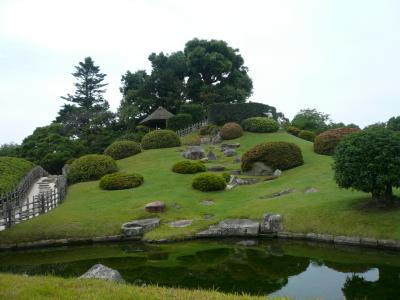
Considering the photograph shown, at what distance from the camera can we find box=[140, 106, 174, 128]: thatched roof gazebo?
154 feet

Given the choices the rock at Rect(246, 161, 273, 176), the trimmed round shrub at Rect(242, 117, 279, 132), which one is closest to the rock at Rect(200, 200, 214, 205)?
the rock at Rect(246, 161, 273, 176)

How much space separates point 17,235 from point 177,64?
39.3 meters

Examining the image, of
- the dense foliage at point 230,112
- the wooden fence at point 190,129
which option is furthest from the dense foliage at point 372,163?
the wooden fence at point 190,129

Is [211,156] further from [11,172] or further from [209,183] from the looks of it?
[11,172]

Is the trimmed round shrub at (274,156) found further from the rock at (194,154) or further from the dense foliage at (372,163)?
the dense foliage at (372,163)

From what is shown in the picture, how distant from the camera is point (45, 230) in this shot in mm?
18344

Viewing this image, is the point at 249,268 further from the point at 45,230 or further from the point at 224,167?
the point at 224,167

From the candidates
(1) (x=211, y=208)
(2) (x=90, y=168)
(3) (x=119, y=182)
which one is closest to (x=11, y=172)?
(2) (x=90, y=168)

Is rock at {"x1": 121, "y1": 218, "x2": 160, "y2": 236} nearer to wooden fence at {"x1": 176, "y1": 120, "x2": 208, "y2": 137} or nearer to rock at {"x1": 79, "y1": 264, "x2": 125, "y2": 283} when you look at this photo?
rock at {"x1": 79, "y1": 264, "x2": 125, "y2": 283}

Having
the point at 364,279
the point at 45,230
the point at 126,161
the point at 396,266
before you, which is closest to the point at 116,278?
the point at 364,279

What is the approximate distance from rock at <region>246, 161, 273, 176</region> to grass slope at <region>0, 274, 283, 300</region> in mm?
20412

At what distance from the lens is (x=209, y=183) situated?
79.8 feet

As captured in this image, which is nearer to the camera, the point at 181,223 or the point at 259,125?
→ the point at 181,223

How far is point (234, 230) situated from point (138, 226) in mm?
4486
